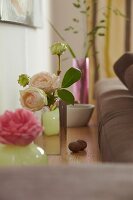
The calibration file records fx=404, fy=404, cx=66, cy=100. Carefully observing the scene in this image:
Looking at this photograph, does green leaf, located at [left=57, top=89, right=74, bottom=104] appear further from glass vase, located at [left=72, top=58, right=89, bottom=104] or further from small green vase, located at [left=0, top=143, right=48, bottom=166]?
glass vase, located at [left=72, top=58, right=89, bottom=104]

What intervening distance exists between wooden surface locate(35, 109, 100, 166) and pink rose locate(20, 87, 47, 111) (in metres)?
0.14

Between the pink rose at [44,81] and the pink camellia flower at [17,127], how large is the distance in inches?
17.5

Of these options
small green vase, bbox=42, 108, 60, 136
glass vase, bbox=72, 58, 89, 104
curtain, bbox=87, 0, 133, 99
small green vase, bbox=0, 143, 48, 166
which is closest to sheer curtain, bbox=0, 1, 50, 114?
small green vase, bbox=42, 108, 60, 136

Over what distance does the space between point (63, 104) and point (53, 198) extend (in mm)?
818

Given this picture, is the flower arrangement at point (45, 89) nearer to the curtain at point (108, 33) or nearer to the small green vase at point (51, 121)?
the small green vase at point (51, 121)

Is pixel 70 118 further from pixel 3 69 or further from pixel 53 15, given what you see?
pixel 53 15

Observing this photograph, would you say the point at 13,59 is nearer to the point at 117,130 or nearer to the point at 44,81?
the point at 44,81

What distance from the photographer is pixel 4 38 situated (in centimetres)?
139

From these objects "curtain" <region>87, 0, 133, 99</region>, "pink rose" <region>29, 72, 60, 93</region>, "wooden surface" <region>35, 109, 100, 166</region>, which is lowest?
"wooden surface" <region>35, 109, 100, 166</region>

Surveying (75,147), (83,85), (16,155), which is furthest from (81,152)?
(83,85)

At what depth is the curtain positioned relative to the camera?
3.61 meters

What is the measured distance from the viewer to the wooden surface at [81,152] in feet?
3.49

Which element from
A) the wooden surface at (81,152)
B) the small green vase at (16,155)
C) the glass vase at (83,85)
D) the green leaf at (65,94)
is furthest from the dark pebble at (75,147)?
the glass vase at (83,85)

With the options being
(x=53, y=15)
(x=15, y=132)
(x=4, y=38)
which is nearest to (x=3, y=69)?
(x=4, y=38)
